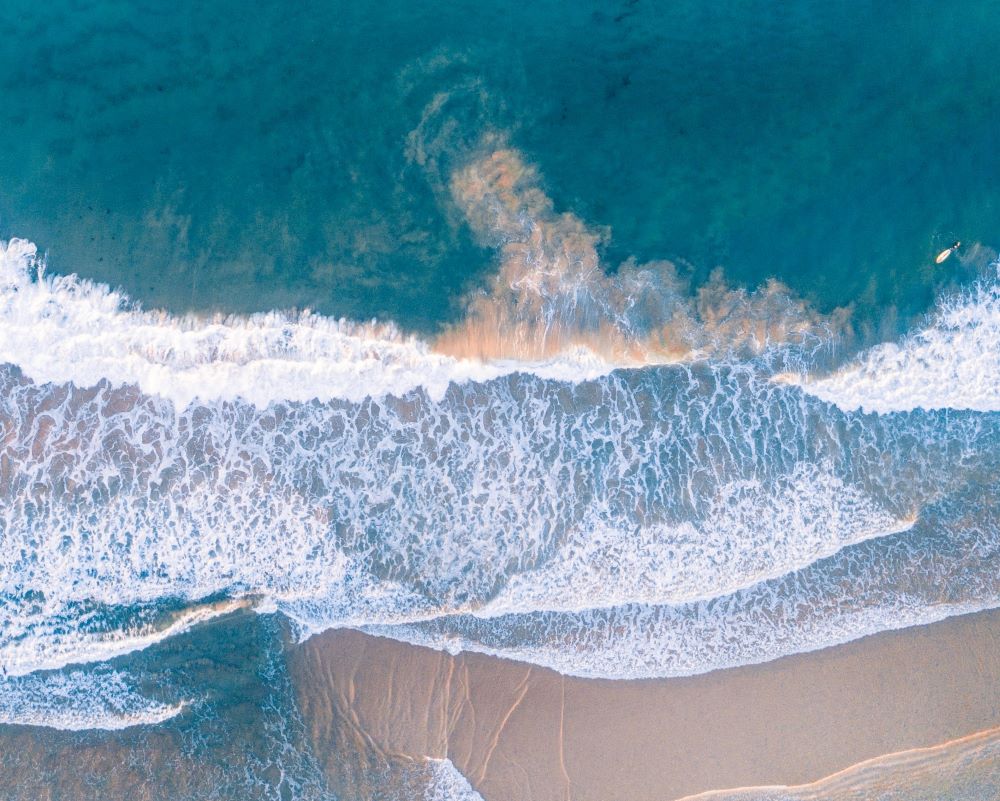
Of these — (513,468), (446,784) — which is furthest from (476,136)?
(446,784)

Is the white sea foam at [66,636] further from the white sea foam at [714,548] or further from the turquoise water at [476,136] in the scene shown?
the turquoise water at [476,136]

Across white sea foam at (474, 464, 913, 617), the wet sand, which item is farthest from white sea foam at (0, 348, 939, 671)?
the wet sand

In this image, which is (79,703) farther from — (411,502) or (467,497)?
(467,497)

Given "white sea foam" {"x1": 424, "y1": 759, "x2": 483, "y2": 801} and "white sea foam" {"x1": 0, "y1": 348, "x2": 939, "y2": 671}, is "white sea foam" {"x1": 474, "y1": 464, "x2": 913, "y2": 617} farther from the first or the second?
"white sea foam" {"x1": 424, "y1": 759, "x2": 483, "y2": 801}

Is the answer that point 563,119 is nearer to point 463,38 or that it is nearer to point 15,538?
point 463,38

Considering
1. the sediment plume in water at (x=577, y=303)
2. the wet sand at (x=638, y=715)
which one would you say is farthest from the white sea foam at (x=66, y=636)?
the sediment plume in water at (x=577, y=303)

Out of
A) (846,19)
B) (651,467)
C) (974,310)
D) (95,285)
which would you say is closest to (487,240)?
(651,467)

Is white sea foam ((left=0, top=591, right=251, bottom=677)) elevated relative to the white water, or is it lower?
lower
